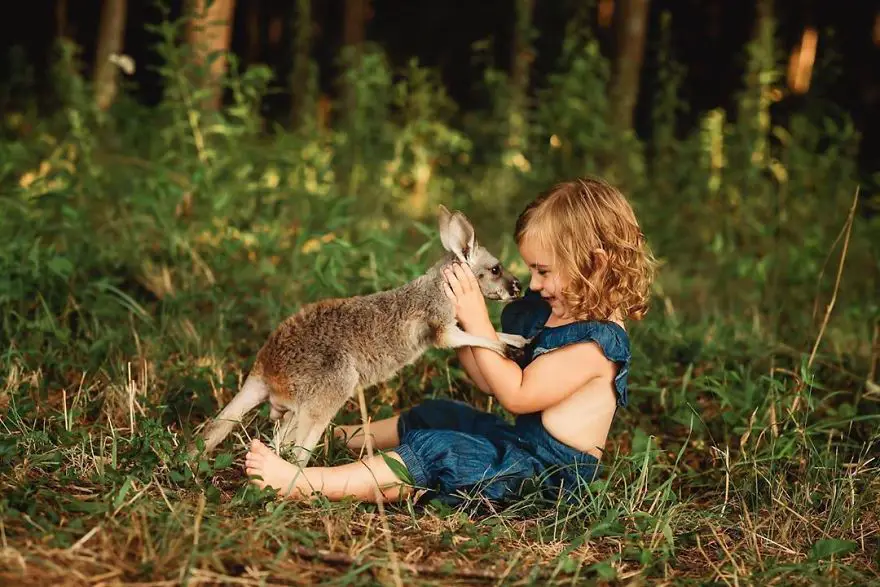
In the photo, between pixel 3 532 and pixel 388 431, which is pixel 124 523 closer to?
pixel 3 532

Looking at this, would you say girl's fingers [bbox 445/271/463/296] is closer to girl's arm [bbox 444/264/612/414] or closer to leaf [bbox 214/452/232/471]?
girl's arm [bbox 444/264/612/414]

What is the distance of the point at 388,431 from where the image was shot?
4461mm

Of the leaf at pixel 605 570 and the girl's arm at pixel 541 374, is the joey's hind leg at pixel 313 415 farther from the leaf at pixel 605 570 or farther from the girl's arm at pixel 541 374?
the leaf at pixel 605 570

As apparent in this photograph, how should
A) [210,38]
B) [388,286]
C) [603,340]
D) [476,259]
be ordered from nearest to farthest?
1. [603,340]
2. [476,259]
3. [388,286]
4. [210,38]

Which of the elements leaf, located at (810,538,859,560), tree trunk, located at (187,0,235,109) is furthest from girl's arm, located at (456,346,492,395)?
tree trunk, located at (187,0,235,109)

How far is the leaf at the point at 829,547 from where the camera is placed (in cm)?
333

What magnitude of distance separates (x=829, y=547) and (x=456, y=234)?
6.38ft

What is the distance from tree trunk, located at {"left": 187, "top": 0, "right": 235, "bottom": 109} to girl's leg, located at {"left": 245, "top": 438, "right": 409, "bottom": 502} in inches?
134

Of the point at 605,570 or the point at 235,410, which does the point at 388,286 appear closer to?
the point at 235,410

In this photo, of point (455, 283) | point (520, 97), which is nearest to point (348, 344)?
point (455, 283)

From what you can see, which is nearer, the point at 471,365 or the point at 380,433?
the point at 471,365

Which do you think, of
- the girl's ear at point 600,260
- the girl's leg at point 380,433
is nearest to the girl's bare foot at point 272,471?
the girl's leg at point 380,433

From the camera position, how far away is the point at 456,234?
13.8ft

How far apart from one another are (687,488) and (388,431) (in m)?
1.42
